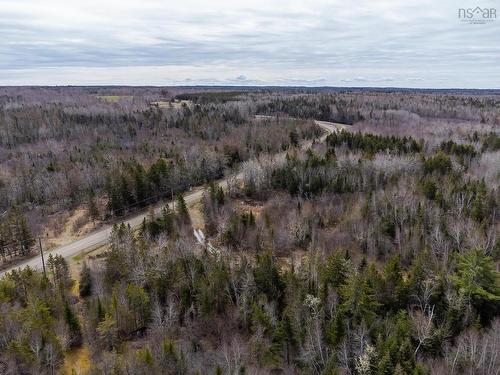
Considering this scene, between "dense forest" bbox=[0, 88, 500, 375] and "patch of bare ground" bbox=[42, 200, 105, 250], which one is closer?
"dense forest" bbox=[0, 88, 500, 375]

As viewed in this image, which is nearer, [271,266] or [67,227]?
[271,266]

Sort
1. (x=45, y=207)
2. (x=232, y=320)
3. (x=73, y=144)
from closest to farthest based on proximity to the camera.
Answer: (x=232, y=320)
(x=45, y=207)
(x=73, y=144)

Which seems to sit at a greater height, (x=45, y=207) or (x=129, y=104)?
(x=129, y=104)

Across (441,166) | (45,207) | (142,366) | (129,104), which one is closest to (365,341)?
(142,366)

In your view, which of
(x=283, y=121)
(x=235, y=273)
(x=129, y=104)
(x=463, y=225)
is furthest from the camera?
(x=129, y=104)

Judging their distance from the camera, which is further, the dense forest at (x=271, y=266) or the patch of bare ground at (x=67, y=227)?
the patch of bare ground at (x=67, y=227)

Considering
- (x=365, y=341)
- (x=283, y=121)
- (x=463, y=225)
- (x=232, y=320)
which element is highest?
(x=283, y=121)

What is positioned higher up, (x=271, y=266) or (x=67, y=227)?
(x=271, y=266)

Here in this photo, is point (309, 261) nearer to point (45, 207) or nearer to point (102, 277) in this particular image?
point (102, 277)
